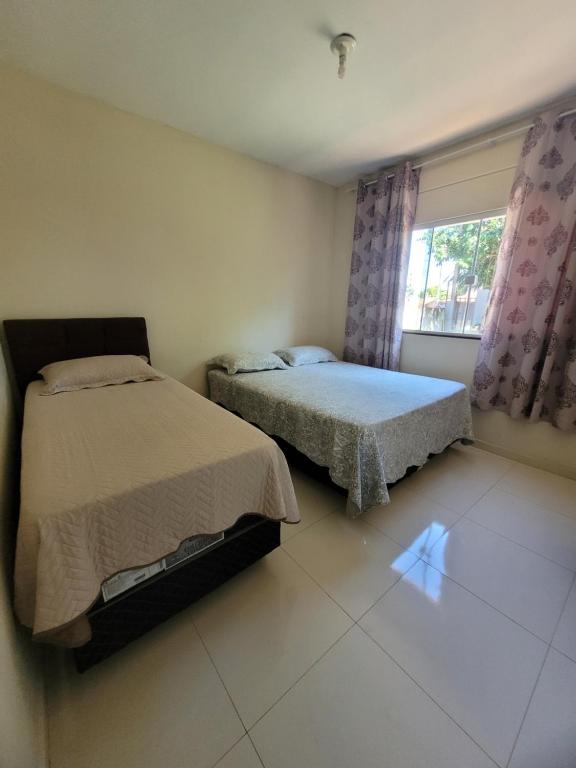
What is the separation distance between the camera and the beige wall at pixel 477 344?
7.21ft

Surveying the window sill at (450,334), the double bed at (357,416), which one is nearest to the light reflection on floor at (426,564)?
the double bed at (357,416)

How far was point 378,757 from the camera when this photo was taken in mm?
806

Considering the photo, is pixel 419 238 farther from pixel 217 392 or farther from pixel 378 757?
pixel 378 757

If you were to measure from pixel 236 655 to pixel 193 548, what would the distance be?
39cm

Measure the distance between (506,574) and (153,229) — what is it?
3.11m

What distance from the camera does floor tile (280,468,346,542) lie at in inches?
65.2

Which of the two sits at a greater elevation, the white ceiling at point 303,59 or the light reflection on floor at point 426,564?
the white ceiling at point 303,59

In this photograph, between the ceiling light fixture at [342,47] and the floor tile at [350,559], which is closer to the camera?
the floor tile at [350,559]

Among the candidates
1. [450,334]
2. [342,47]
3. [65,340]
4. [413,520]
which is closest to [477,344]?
[450,334]

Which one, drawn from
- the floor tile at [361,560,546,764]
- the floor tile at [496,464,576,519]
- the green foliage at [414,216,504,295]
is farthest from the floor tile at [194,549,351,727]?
the green foliage at [414,216,504,295]

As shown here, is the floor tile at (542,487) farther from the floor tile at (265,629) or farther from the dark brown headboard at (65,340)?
the dark brown headboard at (65,340)

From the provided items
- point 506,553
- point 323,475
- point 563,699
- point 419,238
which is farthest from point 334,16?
point 563,699

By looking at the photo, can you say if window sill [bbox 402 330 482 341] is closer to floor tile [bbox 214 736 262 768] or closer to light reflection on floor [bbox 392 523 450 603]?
light reflection on floor [bbox 392 523 450 603]

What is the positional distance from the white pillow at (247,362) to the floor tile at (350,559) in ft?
4.80
